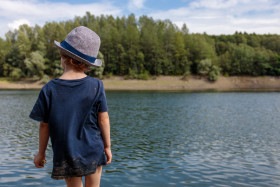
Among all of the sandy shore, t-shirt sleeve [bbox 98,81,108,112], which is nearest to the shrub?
the sandy shore

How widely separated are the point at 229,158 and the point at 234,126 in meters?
9.97

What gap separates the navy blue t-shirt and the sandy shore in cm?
8150

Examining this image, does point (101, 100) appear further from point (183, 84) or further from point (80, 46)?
point (183, 84)

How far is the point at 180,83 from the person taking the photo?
90062 millimetres

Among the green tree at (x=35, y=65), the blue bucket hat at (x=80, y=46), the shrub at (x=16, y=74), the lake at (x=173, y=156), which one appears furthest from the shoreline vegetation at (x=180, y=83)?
the blue bucket hat at (x=80, y=46)

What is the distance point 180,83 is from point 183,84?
106 cm

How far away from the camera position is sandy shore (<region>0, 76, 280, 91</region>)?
86.9m

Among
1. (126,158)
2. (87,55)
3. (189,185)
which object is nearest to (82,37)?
(87,55)

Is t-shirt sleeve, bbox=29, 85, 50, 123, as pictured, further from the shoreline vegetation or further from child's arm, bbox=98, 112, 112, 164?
the shoreline vegetation

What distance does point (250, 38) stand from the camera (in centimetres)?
12962

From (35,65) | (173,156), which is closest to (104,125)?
(173,156)

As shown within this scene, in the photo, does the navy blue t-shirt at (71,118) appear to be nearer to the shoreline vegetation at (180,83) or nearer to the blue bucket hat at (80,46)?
the blue bucket hat at (80,46)

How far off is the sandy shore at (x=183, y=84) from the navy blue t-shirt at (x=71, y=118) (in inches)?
3209

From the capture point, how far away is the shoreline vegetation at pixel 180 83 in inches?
3430
